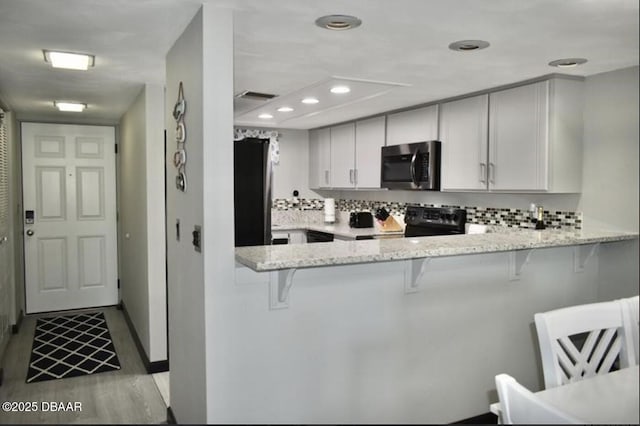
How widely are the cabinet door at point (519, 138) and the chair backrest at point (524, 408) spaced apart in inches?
78.1

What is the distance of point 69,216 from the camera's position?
498 centimetres

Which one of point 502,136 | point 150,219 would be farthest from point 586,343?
point 150,219

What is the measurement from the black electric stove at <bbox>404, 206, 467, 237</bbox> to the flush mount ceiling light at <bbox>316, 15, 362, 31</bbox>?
2248mm

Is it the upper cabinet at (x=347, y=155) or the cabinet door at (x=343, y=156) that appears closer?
the upper cabinet at (x=347, y=155)

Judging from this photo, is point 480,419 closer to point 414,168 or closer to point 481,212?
Answer: point 481,212

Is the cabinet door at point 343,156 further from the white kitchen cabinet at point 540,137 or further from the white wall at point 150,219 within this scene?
the white wall at point 150,219

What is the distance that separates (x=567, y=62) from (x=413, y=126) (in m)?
1.55

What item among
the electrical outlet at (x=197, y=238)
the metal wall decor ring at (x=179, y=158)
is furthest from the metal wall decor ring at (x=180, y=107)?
the electrical outlet at (x=197, y=238)

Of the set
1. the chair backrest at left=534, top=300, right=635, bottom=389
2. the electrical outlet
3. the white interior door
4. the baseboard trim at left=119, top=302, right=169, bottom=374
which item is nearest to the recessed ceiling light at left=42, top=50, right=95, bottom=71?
the electrical outlet

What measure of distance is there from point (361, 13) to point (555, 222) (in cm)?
197

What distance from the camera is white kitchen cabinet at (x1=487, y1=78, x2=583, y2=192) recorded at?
277 centimetres

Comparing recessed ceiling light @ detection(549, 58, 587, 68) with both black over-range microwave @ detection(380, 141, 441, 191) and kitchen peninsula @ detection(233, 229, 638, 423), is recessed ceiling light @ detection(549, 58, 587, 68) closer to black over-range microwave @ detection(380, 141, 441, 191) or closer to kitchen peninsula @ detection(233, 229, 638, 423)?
kitchen peninsula @ detection(233, 229, 638, 423)

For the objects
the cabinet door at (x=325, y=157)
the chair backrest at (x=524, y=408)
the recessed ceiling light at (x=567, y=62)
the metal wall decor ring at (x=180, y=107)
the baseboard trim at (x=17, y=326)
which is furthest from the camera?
the cabinet door at (x=325, y=157)

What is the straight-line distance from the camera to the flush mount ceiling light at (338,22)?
6.24ft
